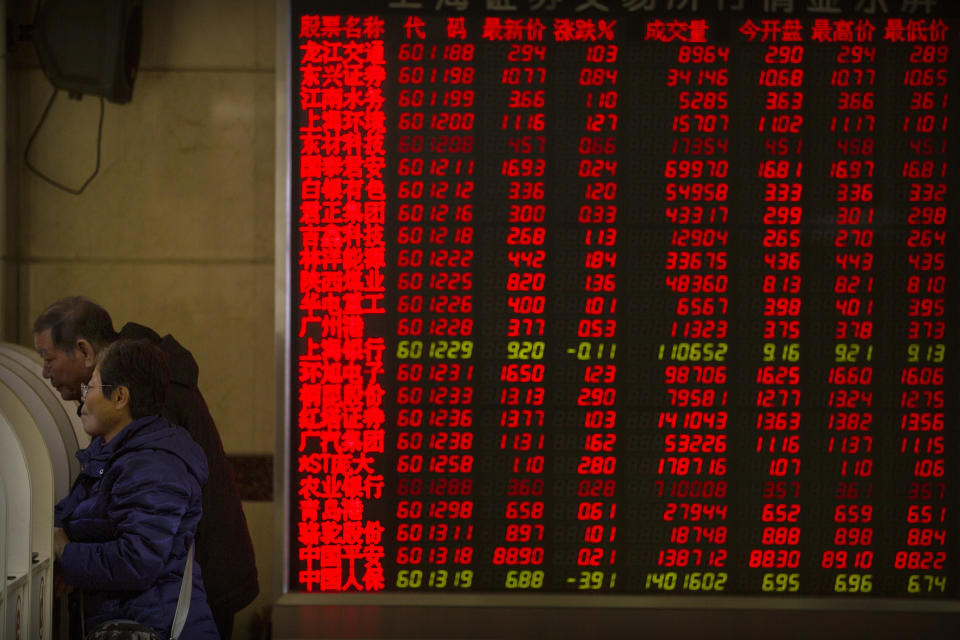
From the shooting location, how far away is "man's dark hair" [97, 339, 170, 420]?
7.88 ft

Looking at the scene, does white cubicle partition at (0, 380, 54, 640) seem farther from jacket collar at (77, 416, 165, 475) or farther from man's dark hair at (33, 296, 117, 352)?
man's dark hair at (33, 296, 117, 352)

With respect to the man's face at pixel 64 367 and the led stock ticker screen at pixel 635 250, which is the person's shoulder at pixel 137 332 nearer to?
the man's face at pixel 64 367

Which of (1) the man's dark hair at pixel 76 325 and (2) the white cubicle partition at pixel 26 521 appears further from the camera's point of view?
(1) the man's dark hair at pixel 76 325

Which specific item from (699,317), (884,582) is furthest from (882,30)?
(884,582)

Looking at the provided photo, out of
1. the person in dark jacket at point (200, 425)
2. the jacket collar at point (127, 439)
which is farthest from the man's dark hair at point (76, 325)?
the jacket collar at point (127, 439)

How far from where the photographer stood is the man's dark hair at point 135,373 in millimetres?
2402

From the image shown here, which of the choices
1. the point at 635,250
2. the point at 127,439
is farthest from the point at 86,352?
the point at 635,250

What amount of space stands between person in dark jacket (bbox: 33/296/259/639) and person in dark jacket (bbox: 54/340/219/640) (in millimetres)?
463

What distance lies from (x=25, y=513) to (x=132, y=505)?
0.25 m

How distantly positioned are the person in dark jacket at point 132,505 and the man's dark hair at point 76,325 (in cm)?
51

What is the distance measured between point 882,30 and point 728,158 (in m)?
0.70

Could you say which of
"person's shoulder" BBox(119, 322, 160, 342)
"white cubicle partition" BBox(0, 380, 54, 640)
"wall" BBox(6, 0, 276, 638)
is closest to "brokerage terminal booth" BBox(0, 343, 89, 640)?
"white cubicle partition" BBox(0, 380, 54, 640)

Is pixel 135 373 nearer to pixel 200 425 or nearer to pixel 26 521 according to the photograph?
pixel 26 521

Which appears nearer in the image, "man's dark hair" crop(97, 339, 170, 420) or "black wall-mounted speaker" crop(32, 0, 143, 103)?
"man's dark hair" crop(97, 339, 170, 420)
